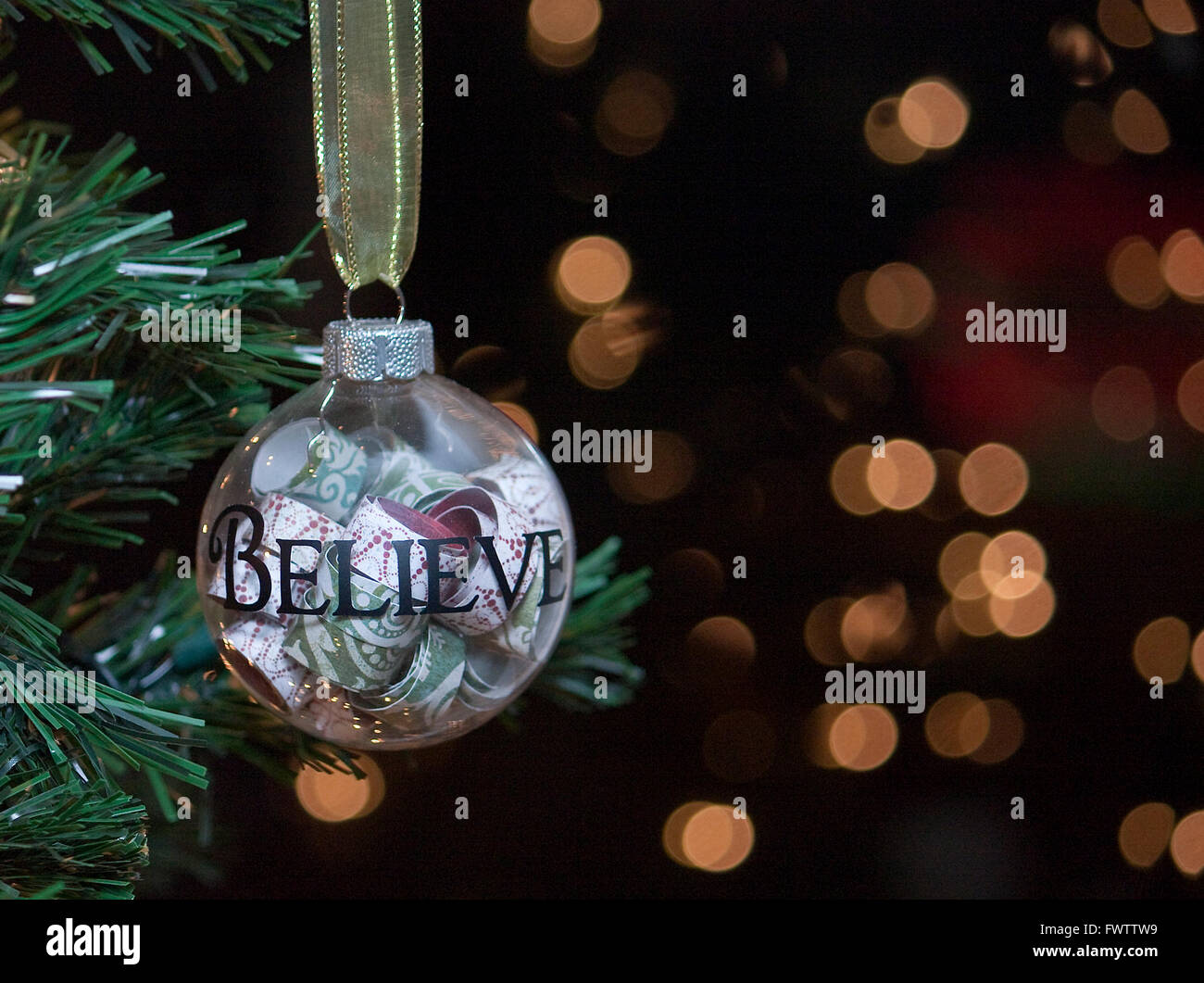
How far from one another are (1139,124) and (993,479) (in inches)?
13.9

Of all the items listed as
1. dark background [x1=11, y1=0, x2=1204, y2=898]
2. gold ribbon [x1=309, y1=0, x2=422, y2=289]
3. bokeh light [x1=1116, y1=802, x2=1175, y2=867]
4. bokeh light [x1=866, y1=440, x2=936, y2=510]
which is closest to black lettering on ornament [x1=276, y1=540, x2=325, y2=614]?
gold ribbon [x1=309, y1=0, x2=422, y2=289]

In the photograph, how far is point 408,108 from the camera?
519 millimetres

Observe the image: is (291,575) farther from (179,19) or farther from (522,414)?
(522,414)

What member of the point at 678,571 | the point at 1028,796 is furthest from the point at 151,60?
the point at 1028,796

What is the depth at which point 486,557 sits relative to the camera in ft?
1.62

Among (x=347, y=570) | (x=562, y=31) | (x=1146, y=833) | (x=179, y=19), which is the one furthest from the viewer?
(x=1146, y=833)

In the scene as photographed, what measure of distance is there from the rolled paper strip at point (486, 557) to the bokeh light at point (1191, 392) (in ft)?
2.99

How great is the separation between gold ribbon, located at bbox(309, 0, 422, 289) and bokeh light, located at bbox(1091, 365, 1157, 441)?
0.87 metres

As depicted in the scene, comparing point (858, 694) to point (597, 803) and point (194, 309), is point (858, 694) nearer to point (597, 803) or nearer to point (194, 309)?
point (597, 803)

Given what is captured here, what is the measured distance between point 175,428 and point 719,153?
2.22ft

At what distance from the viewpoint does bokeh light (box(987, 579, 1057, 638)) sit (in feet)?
4.07

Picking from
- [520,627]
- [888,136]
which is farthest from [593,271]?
[520,627]

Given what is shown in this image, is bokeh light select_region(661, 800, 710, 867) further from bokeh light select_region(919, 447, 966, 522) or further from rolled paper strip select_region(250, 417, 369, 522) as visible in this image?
rolled paper strip select_region(250, 417, 369, 522)

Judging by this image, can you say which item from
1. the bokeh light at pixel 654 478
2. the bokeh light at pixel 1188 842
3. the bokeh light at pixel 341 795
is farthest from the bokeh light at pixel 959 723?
the bokeh light at pixel 341 795
